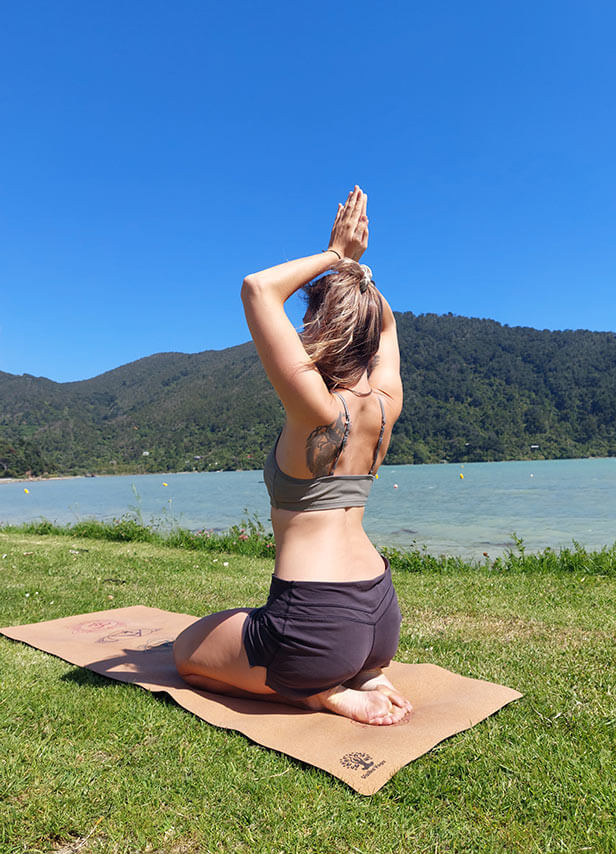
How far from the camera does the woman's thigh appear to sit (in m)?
2.47

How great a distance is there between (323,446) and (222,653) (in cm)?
104

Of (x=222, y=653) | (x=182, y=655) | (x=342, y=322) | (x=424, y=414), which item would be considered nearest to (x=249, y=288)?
(x=342, y=322)

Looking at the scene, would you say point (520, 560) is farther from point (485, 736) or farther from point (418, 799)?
point (418, 799)

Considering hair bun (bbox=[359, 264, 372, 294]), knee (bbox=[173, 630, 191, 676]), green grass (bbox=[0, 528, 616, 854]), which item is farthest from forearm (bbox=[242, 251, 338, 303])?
green grass (bbox=[0, 528, 616, 854])

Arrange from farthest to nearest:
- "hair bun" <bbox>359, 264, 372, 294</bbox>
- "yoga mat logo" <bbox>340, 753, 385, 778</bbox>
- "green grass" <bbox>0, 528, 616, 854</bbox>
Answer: "hair bun" <bbox>359, 264, 372, 294</bbox>
"yoga mat logo" <bbox>340, 753, 385, 778</bbox>
"green grass" <bbox>0, 528, 616, 854</bbox>

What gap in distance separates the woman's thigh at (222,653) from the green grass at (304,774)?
21 cm

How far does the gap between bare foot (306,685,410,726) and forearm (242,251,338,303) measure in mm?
1672

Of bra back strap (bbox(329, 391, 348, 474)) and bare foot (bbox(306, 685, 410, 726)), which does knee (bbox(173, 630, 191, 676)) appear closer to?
bare foot (bbox(306, 685, 410, 726))

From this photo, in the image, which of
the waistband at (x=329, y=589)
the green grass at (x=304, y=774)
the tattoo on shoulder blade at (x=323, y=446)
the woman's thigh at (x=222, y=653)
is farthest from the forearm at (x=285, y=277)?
the green grass at (x=304, y=774)

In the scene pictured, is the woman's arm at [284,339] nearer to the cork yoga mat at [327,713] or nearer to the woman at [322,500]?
the woman at [322,500]

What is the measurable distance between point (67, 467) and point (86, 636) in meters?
69.1

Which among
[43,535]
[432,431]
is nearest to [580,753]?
[43,535]

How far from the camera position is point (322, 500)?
2314 millimetres

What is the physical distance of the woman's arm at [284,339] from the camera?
214 centimetres
